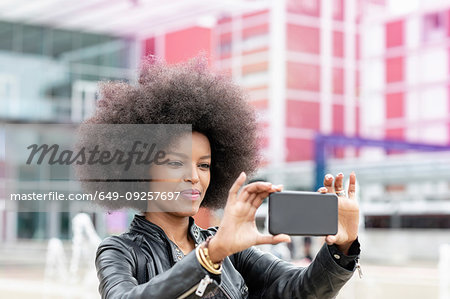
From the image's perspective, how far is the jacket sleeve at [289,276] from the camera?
208 centimetres

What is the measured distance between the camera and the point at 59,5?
20.1m

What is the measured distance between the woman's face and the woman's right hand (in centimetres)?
43

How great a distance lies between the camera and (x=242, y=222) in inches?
67.8

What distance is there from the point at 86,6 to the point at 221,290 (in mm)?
18740

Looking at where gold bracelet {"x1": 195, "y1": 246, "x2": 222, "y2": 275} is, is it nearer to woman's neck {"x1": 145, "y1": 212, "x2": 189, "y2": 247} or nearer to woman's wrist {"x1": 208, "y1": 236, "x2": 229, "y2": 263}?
woman's wrist {"x1": 208, "y1": 236, "x2": 229, "y2": 263}

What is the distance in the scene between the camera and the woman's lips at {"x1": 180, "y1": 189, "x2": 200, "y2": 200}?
214cm

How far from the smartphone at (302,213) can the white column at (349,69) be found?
166 ft

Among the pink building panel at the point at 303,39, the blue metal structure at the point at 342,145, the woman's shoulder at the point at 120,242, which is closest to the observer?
the woman's shoulder at the point at 120,242

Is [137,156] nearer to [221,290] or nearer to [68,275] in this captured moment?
[221,290]

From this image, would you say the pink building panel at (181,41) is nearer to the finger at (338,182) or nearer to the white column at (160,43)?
the white column at (160,43)

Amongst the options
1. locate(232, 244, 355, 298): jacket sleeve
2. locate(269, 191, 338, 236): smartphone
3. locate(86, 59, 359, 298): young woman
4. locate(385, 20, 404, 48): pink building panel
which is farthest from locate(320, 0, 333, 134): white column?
locate(269, 191, 338, 236): smartphone

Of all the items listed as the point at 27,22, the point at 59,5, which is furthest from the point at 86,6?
the point at 27,22

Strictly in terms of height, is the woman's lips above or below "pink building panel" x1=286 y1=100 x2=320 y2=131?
below


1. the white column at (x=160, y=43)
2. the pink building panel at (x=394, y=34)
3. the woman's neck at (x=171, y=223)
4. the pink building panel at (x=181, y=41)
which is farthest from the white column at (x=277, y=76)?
the woman's neck at (x=171, y=223)
